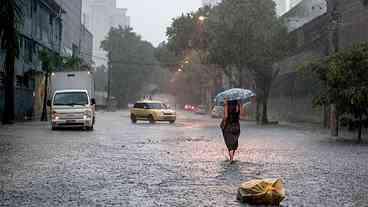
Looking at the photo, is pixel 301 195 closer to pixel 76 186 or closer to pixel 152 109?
pixel 76 186

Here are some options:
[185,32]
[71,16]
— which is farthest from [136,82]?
[185,32]

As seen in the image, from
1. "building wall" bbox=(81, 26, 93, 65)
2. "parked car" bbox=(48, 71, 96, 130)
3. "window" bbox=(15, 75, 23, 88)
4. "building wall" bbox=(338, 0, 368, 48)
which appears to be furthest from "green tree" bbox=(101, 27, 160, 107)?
"parked car" bbox=(48, 71, 96, 130)

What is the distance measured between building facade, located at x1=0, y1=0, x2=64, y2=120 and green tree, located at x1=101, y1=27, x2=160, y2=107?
63864 millimetres

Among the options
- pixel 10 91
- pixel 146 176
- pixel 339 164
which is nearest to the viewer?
pixel 146 176

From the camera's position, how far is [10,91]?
3319 cm

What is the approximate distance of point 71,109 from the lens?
27.8m

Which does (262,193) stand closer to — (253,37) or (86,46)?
(253,37)

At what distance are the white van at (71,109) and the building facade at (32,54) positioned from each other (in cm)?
953

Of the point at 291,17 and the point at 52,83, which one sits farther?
the point at 291,17

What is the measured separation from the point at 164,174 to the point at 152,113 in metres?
30.2

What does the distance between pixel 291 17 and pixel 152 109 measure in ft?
72.3

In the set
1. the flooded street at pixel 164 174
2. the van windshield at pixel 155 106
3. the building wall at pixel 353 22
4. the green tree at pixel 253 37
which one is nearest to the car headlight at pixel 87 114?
the flooded street at pixel 164 174

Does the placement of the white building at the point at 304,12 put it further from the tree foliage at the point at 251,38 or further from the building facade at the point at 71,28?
the building facade at the point at 71,28

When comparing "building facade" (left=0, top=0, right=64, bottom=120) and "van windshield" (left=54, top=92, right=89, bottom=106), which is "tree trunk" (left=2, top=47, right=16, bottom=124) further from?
"van windshield" (left=54, top=92, right=89, bottom=106)
